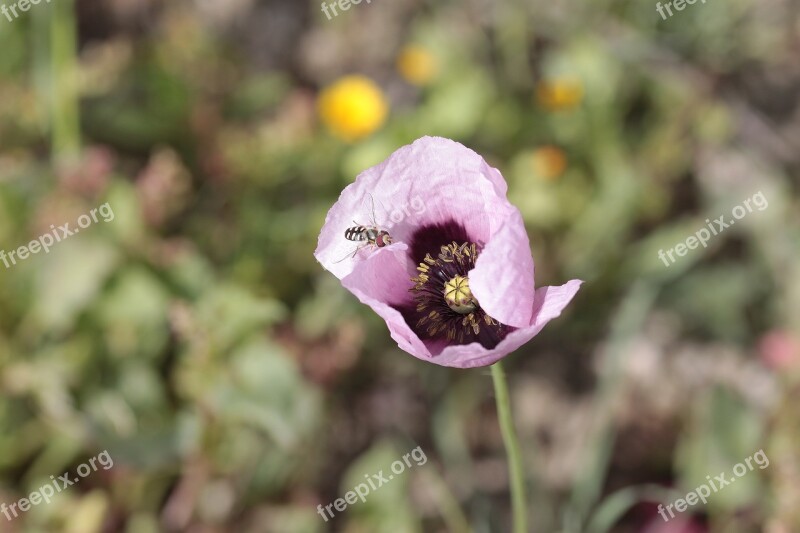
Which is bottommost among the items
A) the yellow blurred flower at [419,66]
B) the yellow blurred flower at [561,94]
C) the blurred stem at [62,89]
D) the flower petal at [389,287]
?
the yellow blurred flower at [561,94]

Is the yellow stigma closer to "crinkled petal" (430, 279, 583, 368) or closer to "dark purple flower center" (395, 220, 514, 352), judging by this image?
"dark purple flower center" (395, 220, 514, 352)

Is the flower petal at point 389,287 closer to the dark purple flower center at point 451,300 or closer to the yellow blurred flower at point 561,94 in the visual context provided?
the dark purple flower center at point 451,300

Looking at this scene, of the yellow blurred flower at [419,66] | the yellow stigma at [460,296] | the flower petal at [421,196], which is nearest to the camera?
the flower petal at [421,196]

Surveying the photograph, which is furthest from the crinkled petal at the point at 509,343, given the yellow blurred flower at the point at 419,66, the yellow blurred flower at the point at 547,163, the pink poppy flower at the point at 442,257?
the yellow blurred flower at the point at 419,66

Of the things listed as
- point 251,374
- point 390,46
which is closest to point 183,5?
point 390,46

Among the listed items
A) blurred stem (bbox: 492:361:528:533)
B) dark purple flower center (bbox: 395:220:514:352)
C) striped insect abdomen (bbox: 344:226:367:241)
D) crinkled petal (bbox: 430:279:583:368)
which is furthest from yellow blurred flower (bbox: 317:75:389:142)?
crinkled petal (bbox: 430:279:583:368)

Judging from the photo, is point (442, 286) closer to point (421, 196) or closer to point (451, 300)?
point (451, 300)

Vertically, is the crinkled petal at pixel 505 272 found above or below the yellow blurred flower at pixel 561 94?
above
